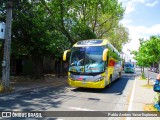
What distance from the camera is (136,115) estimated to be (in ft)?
31.0

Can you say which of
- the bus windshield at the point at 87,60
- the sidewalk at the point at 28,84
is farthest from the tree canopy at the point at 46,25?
the bus windshield at the point at 87,60

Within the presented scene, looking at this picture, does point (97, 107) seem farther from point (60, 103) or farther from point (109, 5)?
point (109, 5)

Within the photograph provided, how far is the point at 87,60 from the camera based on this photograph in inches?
640

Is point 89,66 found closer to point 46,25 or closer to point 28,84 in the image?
point 28,84

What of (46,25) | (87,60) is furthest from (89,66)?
(46,25)

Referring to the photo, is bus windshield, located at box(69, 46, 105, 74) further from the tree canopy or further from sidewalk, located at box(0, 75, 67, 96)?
the tree canopy

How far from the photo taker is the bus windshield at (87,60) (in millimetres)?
16047

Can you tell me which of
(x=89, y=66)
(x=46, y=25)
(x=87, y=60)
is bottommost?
(x=89, y=66)

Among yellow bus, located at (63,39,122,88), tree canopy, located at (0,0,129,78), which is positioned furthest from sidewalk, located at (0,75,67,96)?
yellow bus, located at (63,39,122,88)

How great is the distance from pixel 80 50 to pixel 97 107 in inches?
246

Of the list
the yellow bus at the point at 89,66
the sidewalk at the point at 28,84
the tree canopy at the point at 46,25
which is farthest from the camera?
the tree canopy at the point at 46,25

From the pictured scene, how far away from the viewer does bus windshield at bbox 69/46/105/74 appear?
16.0m

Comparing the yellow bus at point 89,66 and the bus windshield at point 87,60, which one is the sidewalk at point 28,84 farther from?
the bus windshield at point 87,60

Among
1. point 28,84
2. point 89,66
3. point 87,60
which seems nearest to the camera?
point 89,66
